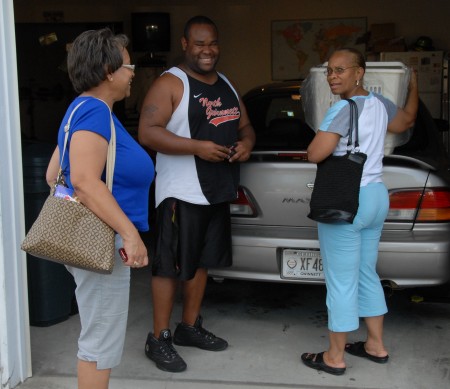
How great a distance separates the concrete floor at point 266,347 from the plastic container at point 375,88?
→ 4.00 feet

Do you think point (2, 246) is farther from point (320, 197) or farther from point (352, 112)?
point (352, 112)

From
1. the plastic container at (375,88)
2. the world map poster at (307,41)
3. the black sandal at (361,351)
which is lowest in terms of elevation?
the black sandal at (361,351)

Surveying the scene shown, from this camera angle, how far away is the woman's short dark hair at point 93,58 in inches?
94.7

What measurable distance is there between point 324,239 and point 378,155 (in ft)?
1.68

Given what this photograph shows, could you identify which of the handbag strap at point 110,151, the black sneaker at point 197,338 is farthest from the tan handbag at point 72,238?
the black sneaker at point 197,338

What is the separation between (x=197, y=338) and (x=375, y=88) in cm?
177

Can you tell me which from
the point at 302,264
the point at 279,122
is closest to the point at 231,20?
the point at 279,122

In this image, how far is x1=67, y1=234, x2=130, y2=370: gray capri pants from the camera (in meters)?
2.50

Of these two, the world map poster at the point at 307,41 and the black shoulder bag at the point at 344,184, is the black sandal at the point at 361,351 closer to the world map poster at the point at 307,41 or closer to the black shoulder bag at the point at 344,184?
the black shoulder bag at the point at 344,184

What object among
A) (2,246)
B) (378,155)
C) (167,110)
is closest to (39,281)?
(2,246)

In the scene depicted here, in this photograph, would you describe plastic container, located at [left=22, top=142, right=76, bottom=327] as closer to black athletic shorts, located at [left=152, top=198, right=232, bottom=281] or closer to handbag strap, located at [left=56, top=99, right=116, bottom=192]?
black athletic shorts, located at [left=152, top=198, right=232, bottom=281]

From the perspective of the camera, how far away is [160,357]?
369 centimetres

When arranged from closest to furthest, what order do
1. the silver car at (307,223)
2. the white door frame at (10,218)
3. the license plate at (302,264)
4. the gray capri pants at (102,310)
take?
the gray capri pants at (102,310)
the white door frame at (10,218)
the silver car at (307,223)
the license plate at (302,264)

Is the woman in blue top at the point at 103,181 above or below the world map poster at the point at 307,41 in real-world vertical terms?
below
